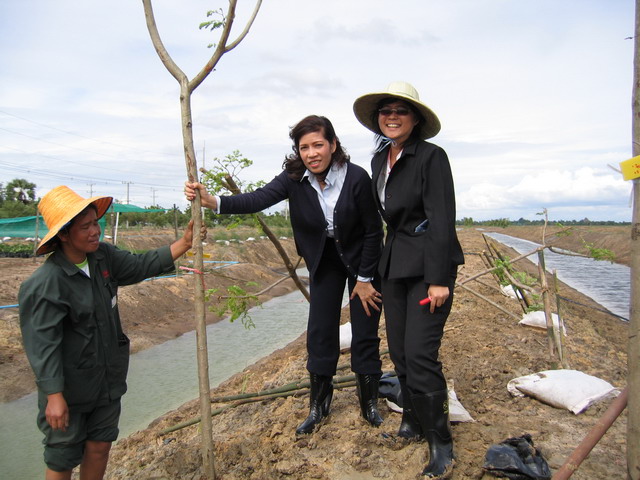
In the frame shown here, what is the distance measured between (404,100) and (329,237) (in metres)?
0.87

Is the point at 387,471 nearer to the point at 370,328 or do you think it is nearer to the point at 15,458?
the point at 370,328

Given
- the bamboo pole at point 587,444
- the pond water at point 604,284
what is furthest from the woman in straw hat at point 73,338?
the pond water at point 604,284

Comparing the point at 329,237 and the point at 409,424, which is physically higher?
the point at 329,237

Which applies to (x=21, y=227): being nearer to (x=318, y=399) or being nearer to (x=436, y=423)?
(x=318, y=399)

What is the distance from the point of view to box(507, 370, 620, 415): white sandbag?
3420mm

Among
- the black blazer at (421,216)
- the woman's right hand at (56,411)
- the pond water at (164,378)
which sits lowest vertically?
the pond water at (164,378)

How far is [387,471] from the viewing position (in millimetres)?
2641

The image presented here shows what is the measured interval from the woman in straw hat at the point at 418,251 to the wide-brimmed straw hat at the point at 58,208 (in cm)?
150

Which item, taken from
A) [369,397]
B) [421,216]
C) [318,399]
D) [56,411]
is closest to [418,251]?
[421,216]

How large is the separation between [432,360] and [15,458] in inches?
170

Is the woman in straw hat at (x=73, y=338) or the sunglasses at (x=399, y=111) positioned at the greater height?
the sunglasses at (x=399, y=111)

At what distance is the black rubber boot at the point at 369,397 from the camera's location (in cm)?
314

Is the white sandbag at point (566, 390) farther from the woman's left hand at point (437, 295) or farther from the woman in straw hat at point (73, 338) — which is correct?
the woman in straw hat at point (73, 338)

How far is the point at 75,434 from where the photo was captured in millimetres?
2381
